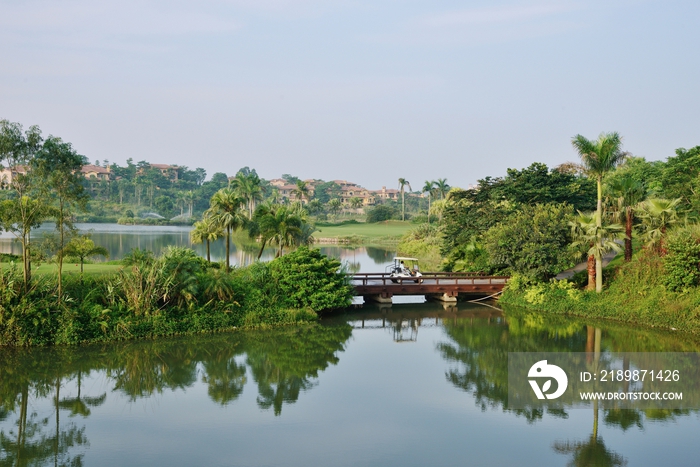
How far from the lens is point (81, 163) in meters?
24.4

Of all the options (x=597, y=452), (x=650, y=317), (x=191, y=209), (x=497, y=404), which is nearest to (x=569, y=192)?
(x=650, y=317)

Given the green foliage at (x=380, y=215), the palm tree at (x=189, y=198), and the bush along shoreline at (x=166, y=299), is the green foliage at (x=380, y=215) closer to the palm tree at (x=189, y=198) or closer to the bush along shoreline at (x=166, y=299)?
the palm tree at (x=189, y=198)

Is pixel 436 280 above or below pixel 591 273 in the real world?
below

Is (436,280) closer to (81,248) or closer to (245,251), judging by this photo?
(81,248)

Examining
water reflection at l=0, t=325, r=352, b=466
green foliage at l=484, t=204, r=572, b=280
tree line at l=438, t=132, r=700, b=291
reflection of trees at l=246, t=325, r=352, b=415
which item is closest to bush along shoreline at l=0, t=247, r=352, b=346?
water reflection at l=0, t=325, r=352, b=466

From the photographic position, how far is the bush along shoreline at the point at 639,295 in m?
25.0

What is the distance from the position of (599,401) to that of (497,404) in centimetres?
293

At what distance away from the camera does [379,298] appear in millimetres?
32625

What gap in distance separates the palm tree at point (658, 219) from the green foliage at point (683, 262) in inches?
57.5

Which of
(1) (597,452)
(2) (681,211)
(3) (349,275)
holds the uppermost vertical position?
(2) (681,211)

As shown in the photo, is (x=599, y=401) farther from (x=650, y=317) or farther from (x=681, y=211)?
(x=681, y=211)

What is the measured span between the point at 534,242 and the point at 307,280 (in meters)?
11.1

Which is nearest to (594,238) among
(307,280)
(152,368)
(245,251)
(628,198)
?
(628,198)

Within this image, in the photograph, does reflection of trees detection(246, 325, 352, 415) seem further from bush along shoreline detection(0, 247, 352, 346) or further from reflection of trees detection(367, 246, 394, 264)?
reflection of trees detection(367, 246, 394, 264)
